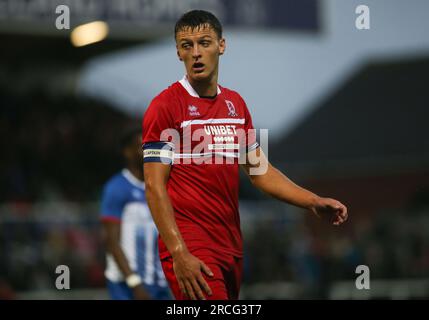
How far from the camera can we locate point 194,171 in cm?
644

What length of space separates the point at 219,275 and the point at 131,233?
3.09 m

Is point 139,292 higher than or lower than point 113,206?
lower

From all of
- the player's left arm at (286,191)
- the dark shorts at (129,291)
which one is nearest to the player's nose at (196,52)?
the player's left arm at (286,191)

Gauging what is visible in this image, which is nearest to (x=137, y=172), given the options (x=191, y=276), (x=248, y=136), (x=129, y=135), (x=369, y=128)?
(x=129, y=135)

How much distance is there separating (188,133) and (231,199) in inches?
22.6

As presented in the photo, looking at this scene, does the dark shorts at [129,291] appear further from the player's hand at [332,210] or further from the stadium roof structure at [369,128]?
the stadium roof structure at [369,128]

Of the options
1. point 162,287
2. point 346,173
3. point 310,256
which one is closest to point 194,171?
point 162,287

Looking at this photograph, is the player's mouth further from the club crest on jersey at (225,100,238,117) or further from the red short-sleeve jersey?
the club crest on jersey at (225,100,238,117)

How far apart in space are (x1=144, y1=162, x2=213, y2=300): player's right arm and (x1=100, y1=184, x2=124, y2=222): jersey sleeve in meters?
2.98

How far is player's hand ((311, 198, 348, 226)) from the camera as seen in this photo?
6.31 m

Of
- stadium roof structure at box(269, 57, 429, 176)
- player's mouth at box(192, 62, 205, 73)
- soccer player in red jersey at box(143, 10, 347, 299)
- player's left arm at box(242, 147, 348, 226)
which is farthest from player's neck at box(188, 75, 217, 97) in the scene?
stadium roof structure at box(269, 57, 429, 176)

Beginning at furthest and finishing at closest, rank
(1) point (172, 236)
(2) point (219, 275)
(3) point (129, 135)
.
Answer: (3) point (129, 135), (2) point (219, 275), (1) point (172, 236)

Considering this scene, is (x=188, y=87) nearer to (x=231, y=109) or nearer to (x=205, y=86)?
(x=205, y=86)

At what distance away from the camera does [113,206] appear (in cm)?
919
